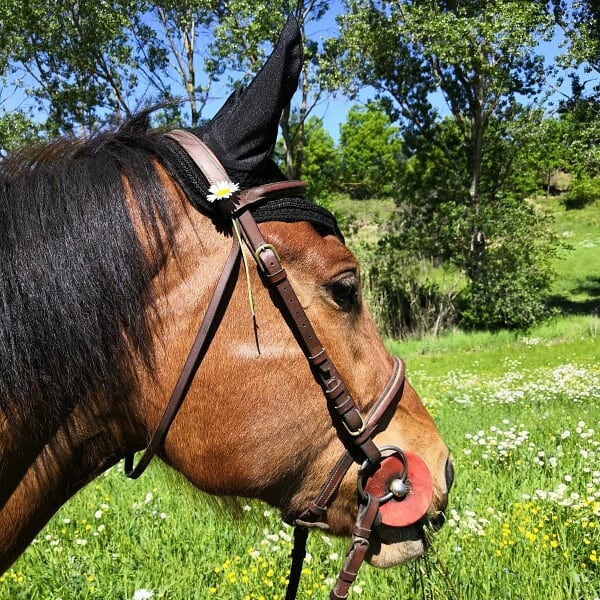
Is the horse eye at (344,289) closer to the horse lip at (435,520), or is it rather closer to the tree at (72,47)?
the horse lip at (435,520)

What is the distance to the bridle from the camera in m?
1.28

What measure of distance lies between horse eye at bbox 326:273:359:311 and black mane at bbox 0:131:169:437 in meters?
0.44

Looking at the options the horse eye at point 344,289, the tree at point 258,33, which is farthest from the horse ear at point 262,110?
the tree at point 258,33

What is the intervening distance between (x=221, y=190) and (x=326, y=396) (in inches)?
21.6

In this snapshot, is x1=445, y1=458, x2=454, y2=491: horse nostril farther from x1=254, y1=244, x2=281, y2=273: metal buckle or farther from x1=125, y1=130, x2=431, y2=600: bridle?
x1=254, y1=244, x2=281, y2=273: metal buckle

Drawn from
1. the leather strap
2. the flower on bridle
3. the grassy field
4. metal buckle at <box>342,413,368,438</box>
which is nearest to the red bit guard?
metal buckle at <box>342,413,368,438</box>

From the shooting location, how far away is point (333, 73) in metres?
17.5

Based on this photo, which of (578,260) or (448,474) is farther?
(578,260)

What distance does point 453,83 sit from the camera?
17.5m

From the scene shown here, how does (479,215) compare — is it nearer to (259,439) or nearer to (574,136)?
(574,136)

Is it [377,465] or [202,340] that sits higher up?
[202,340]

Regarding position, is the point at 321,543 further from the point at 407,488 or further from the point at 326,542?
the point at 407,488

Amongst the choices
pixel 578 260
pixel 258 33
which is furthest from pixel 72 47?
pixel 578 260

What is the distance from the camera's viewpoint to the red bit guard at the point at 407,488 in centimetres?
142
